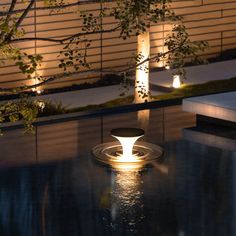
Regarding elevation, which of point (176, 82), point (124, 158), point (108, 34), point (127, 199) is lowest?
point (127, 199)

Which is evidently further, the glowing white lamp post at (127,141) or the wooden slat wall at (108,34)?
the wooden slat wall at (108,34)

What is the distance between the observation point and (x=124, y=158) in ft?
77.5

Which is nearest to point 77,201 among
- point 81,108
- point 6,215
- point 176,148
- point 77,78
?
point 6,215

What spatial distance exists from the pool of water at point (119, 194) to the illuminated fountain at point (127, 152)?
0.21m

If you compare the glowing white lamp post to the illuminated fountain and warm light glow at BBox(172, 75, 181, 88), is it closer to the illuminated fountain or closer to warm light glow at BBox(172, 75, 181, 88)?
the illuminated fountain

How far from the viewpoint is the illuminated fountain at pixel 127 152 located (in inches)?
923

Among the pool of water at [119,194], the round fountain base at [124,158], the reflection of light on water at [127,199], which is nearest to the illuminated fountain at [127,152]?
the round fountain base at [124,158]

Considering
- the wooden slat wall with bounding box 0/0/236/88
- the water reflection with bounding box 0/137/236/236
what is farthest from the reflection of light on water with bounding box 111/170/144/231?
the wooden slat wall with bounding box 0/0/236/88

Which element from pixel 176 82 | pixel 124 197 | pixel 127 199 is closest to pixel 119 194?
pixel 124 197

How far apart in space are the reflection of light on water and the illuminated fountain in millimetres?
483

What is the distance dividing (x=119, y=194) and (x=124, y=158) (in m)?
2.42

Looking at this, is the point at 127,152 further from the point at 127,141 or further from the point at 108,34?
the point at 108,34

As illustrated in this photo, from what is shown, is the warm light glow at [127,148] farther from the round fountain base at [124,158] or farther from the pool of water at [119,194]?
the pool of water at [119,194]

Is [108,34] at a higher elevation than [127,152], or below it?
higher
